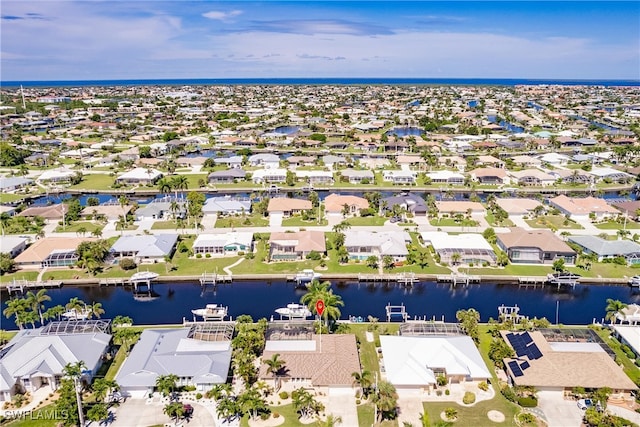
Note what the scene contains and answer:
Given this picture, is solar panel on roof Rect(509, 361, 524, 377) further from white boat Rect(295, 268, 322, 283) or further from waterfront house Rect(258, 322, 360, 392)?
white boat Rect(295, 268, 322, 283)

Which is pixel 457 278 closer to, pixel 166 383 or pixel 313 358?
pixel 313 358

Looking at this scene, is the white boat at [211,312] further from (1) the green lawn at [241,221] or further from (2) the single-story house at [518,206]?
(2) the single-story house at [518,206]

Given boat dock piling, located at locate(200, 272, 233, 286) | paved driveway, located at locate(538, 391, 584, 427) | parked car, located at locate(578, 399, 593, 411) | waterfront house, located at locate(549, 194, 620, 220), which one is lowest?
paved driveway, located at locate(538, 391, 584, 427)

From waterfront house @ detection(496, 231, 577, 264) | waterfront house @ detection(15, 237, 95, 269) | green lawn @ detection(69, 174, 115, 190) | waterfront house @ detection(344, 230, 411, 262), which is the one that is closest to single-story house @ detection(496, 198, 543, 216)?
waterfront house @ detection(496, 231, 577, 264)

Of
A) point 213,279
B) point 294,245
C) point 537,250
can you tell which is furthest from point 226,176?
point 537,250

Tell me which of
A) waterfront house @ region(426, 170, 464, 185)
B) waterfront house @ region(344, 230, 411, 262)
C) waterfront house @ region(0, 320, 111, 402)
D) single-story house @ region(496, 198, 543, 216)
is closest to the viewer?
waterfront house @ region(0, 320, 111, 402)

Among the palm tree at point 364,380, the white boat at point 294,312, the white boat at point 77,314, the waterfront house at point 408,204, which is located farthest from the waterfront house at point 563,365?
the white boat at point 77,314
